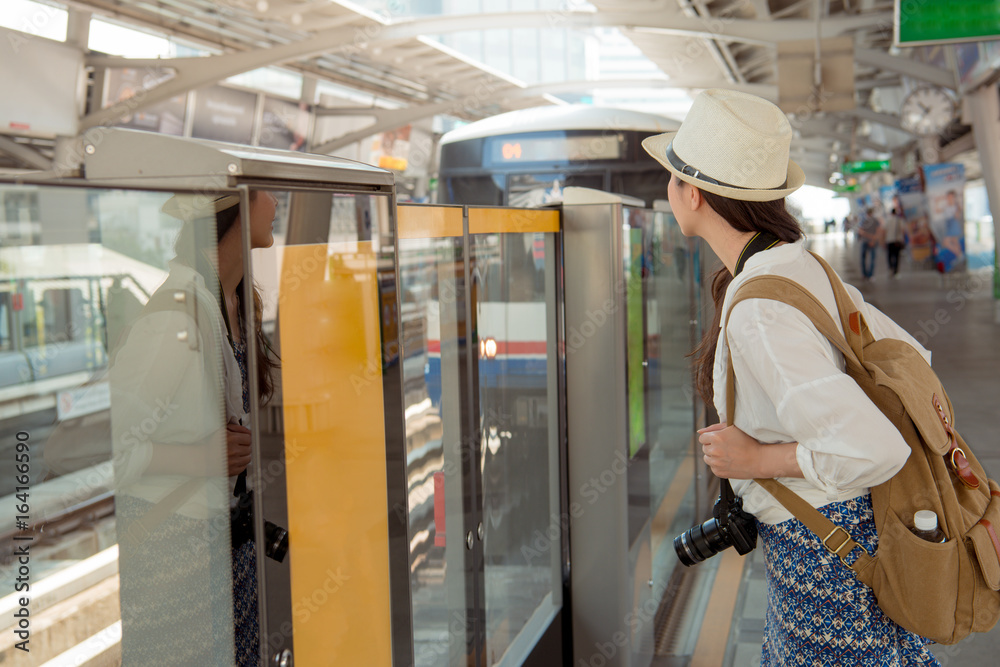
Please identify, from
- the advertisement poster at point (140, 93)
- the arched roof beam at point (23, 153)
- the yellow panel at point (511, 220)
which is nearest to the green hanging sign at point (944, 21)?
the yellow panel at point (511, 220)

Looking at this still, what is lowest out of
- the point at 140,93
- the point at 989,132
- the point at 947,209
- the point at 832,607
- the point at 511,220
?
the point at 832,607

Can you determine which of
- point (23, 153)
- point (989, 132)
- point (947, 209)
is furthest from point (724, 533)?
point (947, 209)

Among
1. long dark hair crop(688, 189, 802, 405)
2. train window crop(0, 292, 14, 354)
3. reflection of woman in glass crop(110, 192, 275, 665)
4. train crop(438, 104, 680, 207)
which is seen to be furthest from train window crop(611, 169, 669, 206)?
reflection of woman in glass crop(110, 192, 275, 665)

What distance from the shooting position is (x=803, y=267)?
70.4 inches

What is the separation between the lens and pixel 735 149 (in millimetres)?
1903

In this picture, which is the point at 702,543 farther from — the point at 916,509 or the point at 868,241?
the point at 868,241

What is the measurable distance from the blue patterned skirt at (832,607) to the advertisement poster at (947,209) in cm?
2106

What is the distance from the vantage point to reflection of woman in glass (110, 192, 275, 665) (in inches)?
53.7

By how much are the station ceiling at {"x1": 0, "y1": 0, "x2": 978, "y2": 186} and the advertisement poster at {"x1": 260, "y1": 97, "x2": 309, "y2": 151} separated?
0.84 meters

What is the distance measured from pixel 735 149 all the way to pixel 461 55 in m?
19.2

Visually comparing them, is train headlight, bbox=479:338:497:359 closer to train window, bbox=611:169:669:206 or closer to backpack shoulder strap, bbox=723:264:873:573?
backpack shoulder strap, bbox=723:264:873:573

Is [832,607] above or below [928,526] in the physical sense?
below

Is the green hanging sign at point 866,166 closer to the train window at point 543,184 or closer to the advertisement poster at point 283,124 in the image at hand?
the advertisement poster at point 283,124

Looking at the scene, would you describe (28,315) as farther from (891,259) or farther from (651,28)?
(891,259)
